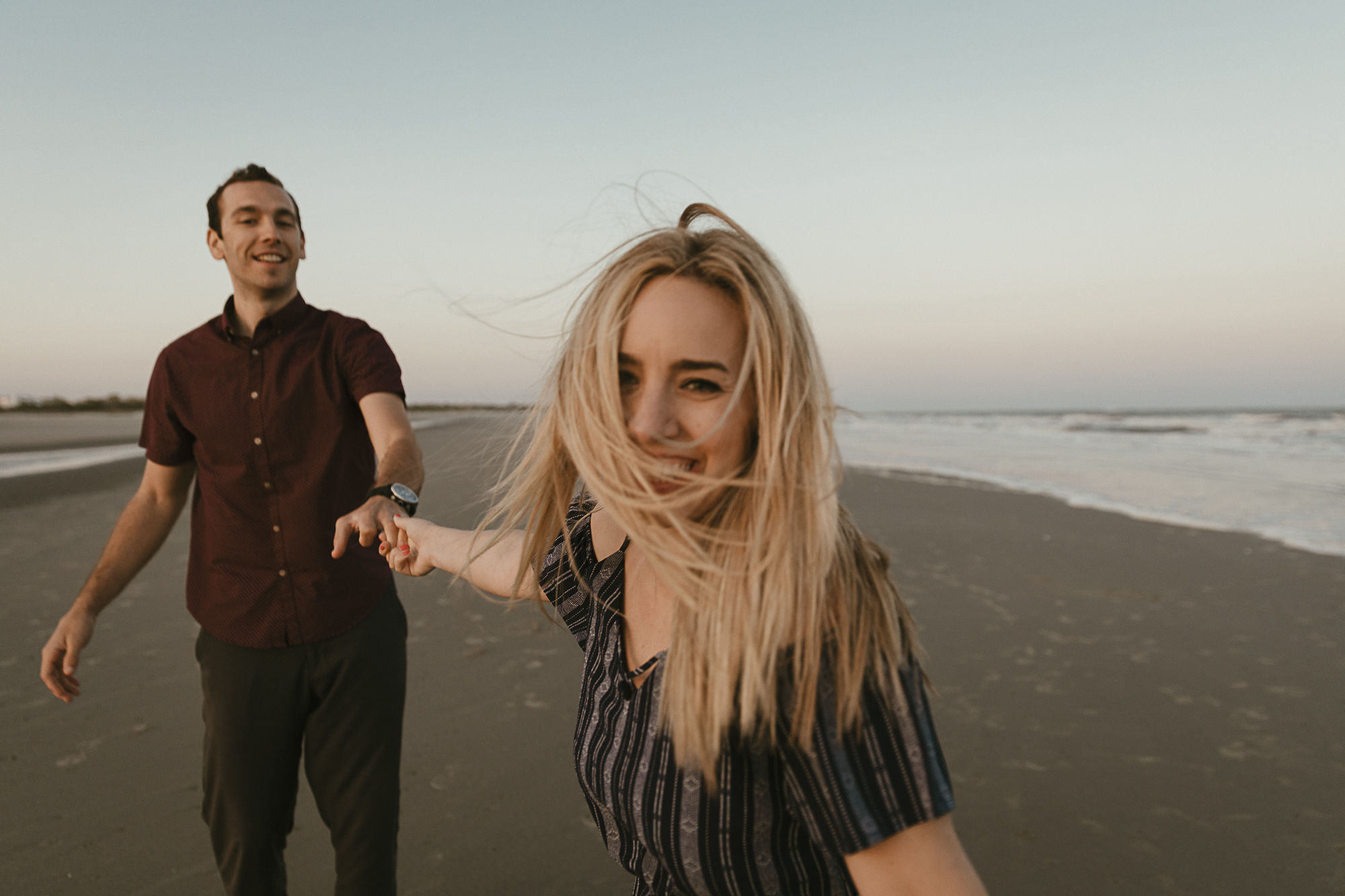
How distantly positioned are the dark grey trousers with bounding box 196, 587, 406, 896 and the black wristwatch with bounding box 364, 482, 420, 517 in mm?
637

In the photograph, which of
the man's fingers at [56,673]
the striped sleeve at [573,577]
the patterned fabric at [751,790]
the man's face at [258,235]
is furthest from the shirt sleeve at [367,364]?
the patterned fabric at [751,790]

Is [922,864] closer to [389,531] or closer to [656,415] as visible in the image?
[656,415]

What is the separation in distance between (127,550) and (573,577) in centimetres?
210

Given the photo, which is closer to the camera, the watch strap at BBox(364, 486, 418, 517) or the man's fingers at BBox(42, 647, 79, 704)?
the watch strap at BBox(364, 486, 418, 517)

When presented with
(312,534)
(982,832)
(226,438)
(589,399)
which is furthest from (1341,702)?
(226,438)

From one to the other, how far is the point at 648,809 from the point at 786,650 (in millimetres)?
407

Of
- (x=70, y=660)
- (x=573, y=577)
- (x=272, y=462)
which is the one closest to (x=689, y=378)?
(x=573, y=577)

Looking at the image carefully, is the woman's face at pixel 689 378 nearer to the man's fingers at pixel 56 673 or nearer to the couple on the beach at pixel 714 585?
the couple on the beach at pixel 714 585

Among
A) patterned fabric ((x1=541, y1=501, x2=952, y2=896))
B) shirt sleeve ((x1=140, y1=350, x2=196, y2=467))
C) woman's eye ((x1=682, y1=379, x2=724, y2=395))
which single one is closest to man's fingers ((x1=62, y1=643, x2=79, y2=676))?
shirt sleeve ((x1=140, y1=350, x2=196, y2=467))

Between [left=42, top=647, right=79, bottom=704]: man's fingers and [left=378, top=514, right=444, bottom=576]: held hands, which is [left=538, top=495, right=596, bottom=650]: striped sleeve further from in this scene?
[left=42, top=647, right=79, bottom=704]: man's fingers

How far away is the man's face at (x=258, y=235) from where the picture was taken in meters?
2.70

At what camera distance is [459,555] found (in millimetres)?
2133

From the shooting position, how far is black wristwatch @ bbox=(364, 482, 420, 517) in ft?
7.49

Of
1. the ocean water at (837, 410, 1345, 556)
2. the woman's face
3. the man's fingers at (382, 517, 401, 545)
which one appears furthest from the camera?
the ocean water at (837, 410, 1345, 556)
